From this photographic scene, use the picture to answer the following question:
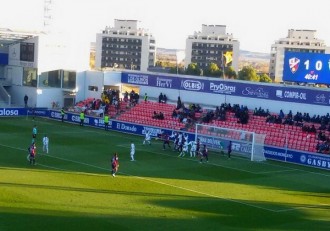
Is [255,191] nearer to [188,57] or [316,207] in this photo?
[316,207]

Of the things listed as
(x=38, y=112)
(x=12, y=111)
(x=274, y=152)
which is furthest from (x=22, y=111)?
(x=274, y=152)

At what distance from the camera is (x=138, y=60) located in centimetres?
16775

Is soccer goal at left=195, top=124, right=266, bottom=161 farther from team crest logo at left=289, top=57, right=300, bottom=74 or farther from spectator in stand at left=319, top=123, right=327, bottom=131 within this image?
team crest logo at left=289, top=57, right=300, bottom=74

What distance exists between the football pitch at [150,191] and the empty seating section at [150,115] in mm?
9536

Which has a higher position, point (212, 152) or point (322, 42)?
point (322, 42)

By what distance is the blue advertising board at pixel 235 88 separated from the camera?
165 feet

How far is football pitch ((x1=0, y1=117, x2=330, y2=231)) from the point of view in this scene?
75.9ft

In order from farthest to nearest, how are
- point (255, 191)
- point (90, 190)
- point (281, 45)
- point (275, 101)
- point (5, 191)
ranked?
point (281, 45), point (275, 101), point (255, 191), point (90, 190), point (5, 191)

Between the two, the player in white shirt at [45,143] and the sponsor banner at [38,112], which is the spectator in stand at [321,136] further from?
the sponsor banner at [38,112]

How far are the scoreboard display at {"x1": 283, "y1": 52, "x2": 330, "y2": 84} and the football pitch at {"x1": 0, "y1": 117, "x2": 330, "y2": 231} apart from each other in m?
11.3

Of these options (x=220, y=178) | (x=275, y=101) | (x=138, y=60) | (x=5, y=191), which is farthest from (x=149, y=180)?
(x=138, y=60)

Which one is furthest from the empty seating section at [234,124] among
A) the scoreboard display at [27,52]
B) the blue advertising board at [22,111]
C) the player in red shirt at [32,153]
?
the player in red shirt at [32,153]

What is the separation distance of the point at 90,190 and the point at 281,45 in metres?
143

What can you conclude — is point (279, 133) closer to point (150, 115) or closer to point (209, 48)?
point (150, 115)
